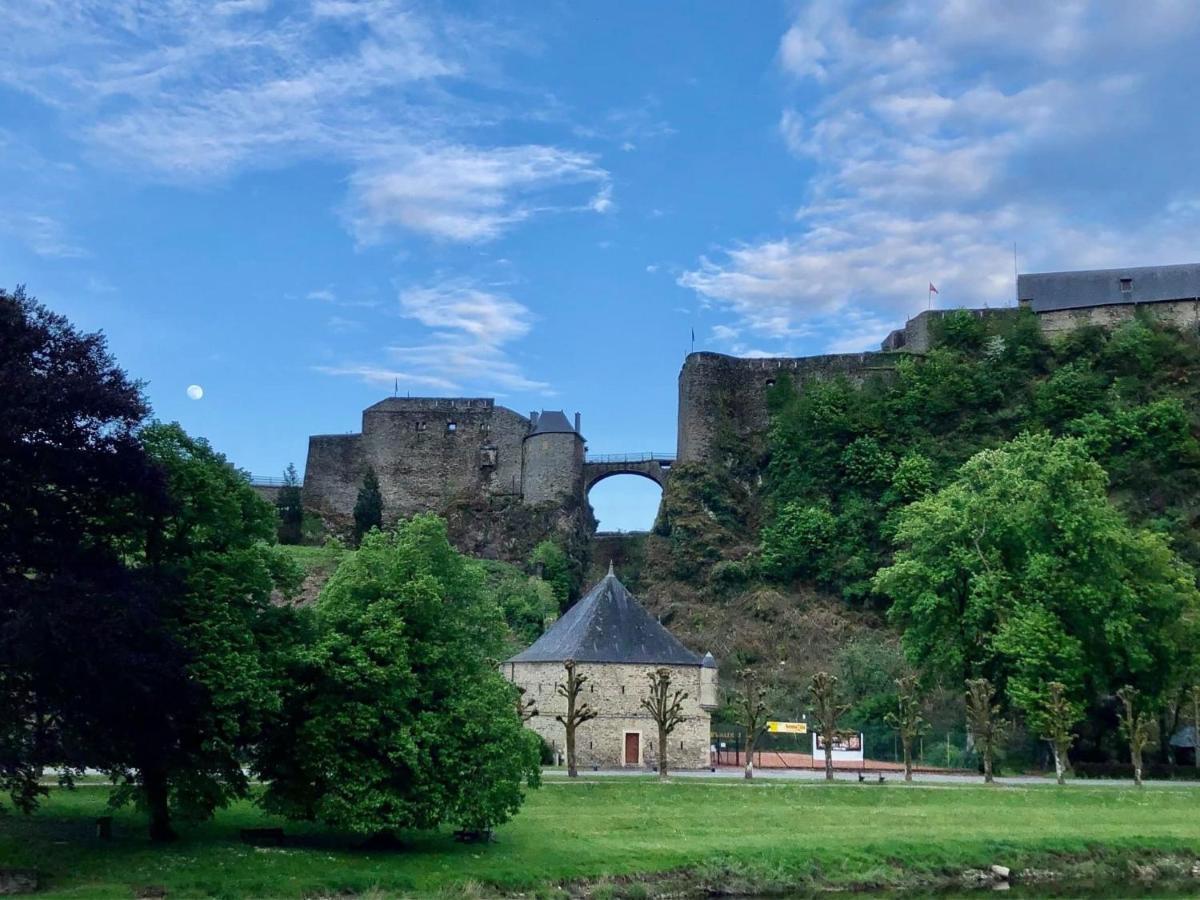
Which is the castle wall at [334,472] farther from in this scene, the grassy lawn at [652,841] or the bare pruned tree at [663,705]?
the grassy lawn at [652,841]

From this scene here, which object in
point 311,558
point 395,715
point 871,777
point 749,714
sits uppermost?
point 311,558

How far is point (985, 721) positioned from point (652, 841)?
1371 cm

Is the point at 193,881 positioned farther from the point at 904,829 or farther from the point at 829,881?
the point at 904,829

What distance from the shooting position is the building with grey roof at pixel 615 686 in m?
38.4

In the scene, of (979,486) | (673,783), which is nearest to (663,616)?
(979,486)

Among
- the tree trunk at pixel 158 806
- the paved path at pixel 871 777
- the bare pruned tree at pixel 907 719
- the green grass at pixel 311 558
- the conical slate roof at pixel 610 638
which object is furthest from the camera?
the green grass at pixel 311 558

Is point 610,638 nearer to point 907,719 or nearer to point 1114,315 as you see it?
point 907,719

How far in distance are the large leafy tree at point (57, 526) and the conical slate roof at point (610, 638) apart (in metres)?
18.5

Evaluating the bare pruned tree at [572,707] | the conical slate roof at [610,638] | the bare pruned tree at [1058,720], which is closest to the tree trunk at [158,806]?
the bare pruned tree at [572,707]

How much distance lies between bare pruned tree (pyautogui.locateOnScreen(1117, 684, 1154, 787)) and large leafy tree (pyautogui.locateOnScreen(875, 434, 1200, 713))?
809 millimetres

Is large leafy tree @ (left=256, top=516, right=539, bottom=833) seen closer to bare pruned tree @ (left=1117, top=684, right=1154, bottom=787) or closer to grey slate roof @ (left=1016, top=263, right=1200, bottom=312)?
bare pruned tree @ (left=1117, top=684, right=1154, bottom=787)

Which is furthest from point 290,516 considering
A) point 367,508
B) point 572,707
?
point 572,707

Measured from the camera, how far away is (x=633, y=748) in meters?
38.5

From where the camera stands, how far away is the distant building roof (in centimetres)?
6838
